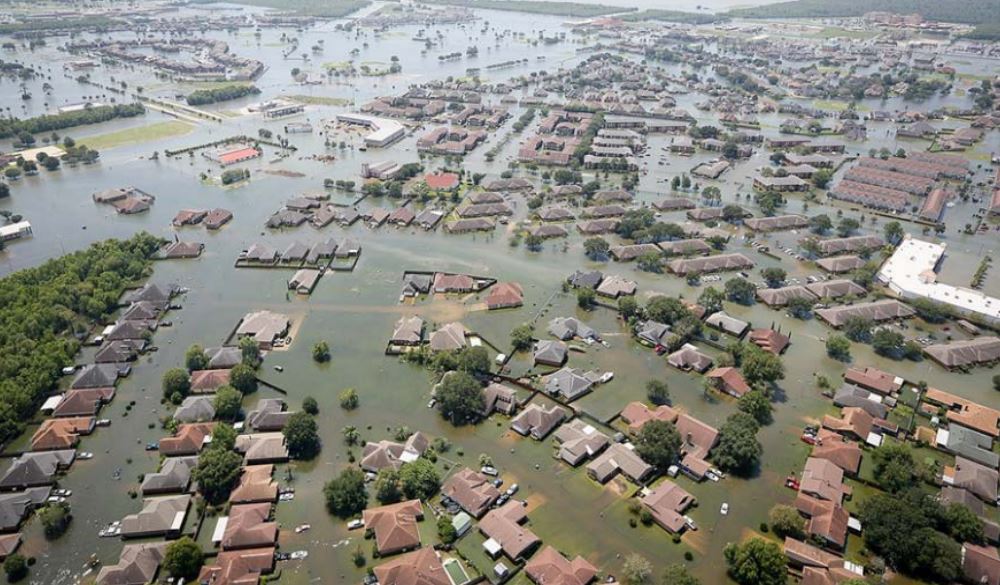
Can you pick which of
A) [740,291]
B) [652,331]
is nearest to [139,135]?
[652,331]

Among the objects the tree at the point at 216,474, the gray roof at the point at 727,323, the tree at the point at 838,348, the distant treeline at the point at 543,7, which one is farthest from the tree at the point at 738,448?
the distant treeline at the point at 543,7

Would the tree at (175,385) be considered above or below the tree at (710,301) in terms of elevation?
below

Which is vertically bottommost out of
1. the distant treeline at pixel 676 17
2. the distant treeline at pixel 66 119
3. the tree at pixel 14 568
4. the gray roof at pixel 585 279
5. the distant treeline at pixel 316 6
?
the tree at pixel 14 568

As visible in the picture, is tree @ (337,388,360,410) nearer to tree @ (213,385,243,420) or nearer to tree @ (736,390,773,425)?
tree @ (213,385,243,420)

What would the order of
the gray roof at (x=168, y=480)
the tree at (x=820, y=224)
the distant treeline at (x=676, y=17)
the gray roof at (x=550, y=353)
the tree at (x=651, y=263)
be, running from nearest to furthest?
the gray roof at (x=168, y=480)
the gray roof at (x=550, y=353)
the tree at (x=651, y=263)
the tree at (x=820, y=224)
the distant treeline at (x=676, y=17)

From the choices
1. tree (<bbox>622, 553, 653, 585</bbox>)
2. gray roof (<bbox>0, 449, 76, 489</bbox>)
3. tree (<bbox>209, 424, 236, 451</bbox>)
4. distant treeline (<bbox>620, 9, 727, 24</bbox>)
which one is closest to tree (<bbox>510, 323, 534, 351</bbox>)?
tree (<bbox>622, 553, 653, 585</bbox>)

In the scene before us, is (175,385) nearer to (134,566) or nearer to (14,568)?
(14,568)

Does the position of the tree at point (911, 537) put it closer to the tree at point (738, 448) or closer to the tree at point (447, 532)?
the tree at point (738, 448)
